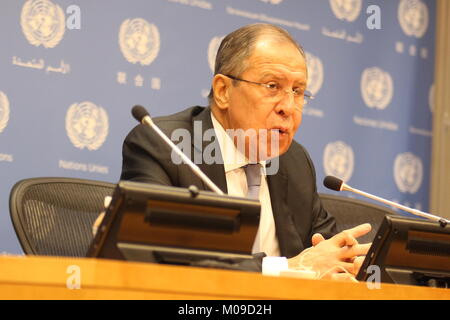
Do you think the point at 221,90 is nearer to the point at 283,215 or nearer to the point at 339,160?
the point at 283,215

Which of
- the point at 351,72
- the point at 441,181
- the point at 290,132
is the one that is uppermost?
the point at 351,72

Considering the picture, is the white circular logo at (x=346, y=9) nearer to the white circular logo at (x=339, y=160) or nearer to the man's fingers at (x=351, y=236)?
the white circular logo at (x=339, y=160)

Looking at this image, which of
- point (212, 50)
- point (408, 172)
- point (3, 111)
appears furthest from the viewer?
point (408, 172)

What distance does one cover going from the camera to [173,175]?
8.85ft

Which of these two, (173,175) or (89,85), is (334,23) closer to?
(89,85)

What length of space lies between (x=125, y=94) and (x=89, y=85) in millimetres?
178

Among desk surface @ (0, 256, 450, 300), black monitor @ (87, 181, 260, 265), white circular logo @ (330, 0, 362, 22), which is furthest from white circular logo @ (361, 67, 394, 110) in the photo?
desk surface @ (0, 256, 450, 300)

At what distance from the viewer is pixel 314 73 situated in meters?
4.30

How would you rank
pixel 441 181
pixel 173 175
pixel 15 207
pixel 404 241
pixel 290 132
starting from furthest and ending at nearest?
pixel 441 181
pixel 290 132
pixel 173 175
pixel 15 207
pixel 404 241

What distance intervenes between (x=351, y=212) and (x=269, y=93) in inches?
26.6

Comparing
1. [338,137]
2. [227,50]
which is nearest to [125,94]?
[227,50]

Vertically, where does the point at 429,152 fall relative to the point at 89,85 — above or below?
below

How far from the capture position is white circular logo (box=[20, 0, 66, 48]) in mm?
3260

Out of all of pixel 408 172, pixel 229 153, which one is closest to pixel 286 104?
pixel 229 153
